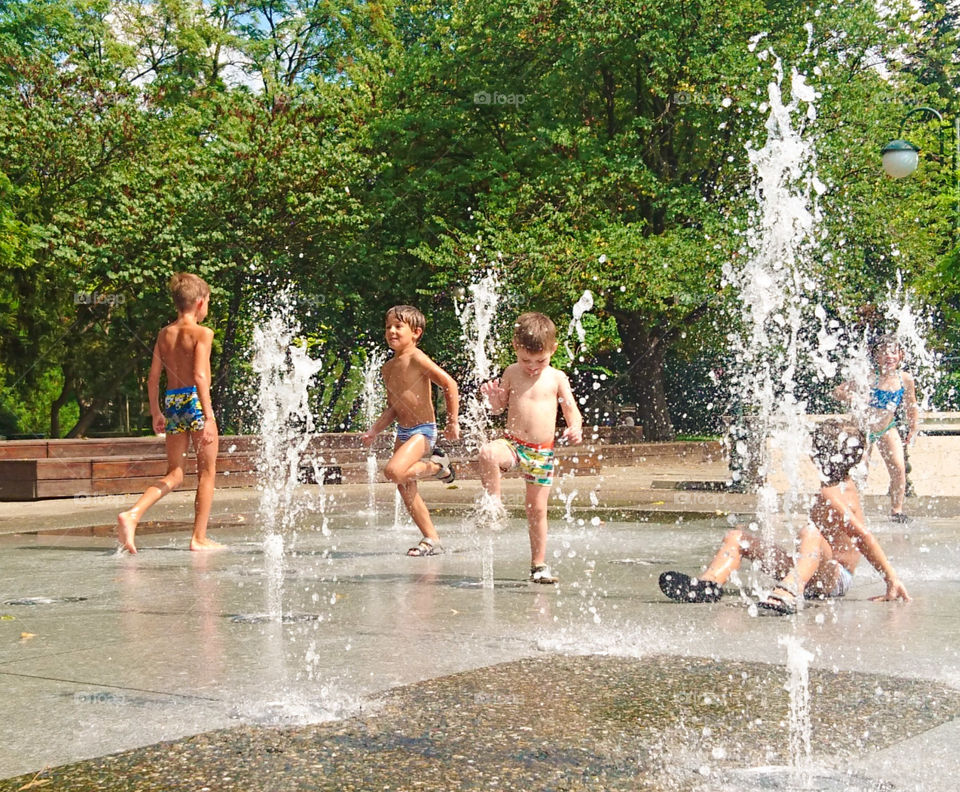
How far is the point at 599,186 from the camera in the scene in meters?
24.9

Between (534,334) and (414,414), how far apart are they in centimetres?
191

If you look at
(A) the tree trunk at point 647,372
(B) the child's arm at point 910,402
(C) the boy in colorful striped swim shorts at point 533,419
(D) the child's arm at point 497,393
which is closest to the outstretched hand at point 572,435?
(C) the boy in colorful striped swim shorts at point 533,419

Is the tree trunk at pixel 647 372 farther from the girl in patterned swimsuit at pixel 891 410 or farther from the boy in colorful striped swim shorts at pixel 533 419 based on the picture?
the boy in colorful striped swim shorts at pixel 533 419

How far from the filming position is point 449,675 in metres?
4.94

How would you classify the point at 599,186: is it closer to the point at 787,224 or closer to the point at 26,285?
the point at 787,224

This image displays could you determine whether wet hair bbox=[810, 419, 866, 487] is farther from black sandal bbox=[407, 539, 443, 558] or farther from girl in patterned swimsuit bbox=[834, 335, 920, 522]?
girl in patterned swimsuit bbox=[834, 335, 920, 522]

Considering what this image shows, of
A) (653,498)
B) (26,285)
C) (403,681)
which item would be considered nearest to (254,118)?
(26,285)

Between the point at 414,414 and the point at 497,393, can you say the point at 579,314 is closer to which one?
the point at 414,414

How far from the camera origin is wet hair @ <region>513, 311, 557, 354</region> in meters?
7.83

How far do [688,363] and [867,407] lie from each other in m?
25.5

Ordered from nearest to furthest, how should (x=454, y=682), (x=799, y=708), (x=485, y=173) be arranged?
1. (x=799, y=708)
2. (x=454, y=682)
3. (x=485, y=173)

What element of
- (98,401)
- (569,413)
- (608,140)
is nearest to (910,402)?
(569,413)

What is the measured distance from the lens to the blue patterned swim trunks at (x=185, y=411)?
974cm

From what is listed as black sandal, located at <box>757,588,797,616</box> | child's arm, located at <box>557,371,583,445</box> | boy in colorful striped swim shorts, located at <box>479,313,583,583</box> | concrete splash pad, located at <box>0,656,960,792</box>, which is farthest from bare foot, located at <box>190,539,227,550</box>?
concrete splash pad, located at <box>0,656,960,792</box>
